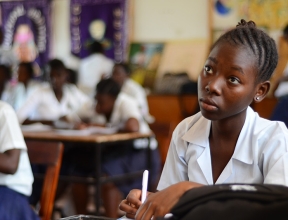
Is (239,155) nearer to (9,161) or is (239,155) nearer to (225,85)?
(225,85)

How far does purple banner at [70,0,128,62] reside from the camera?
7.44 m

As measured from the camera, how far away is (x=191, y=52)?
669 centimetres

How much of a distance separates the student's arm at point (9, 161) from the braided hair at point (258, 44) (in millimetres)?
1003

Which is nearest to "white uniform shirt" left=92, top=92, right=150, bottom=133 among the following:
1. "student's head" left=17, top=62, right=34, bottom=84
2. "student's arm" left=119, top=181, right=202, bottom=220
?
"student's head" left=17, top=62, right=34, bottom=84

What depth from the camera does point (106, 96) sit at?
402 cm

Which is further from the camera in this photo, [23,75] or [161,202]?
[23,75]

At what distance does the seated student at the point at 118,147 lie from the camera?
12.1 ft

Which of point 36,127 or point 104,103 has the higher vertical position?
point 104,103

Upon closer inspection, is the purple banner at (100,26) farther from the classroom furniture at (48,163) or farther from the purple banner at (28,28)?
the classroom furniture at (48,163)

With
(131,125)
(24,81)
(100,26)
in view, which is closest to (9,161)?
(131,125)

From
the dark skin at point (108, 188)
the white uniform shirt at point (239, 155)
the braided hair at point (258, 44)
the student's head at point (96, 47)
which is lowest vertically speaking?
the dark skin at point (108, 188)

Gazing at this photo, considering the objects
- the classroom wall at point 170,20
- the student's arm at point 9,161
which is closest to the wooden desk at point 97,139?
the student's arm at point 9,161

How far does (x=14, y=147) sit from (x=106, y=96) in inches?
81.5

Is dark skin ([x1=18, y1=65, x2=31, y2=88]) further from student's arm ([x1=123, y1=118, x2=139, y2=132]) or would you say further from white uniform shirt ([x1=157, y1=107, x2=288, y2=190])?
white uniform shirt ([x1=157, y1=107, x2=288, y2=190])
